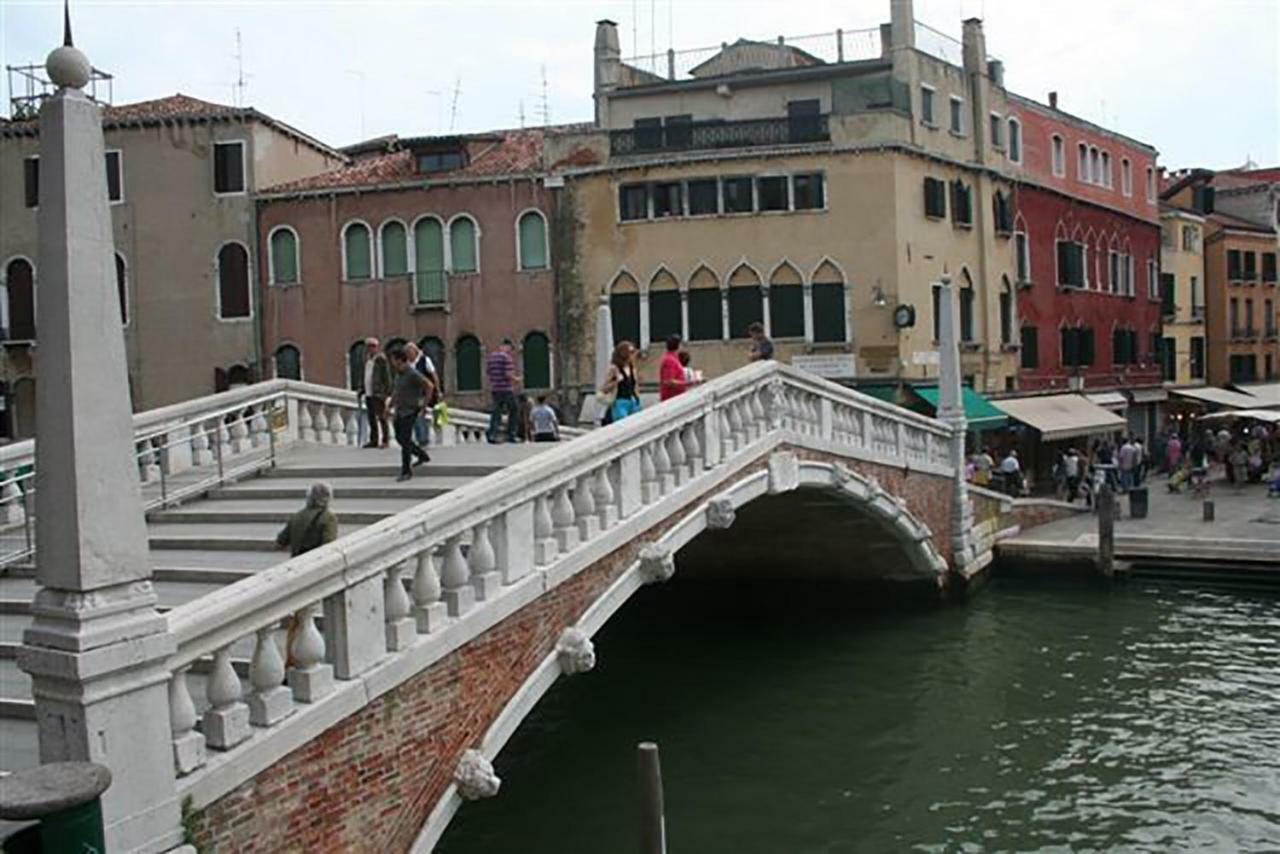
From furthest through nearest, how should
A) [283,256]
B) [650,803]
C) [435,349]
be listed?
[283,256]
[435,349]
[650,803]

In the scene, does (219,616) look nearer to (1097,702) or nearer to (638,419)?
(638,419)

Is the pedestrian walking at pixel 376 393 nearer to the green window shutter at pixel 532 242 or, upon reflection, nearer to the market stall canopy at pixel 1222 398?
the green window shutter at pixel 532 242

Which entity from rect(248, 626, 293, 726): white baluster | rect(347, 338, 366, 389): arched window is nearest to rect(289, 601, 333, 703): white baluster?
rect(248, 626, 293, 726): white baluster

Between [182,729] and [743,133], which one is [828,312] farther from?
[182,729]

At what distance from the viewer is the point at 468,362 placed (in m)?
23.5

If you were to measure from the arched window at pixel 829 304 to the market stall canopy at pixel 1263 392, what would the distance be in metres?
14.3

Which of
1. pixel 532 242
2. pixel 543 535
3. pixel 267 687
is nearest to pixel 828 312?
pixel 532 242

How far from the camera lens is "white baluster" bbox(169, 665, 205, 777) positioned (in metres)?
4.75

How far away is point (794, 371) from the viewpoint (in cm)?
1190

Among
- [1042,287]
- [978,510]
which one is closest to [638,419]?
[978,510]

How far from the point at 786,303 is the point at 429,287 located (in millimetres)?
6450

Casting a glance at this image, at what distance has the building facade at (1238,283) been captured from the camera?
125 feet

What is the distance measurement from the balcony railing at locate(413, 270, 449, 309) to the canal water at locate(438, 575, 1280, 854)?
8900 millimetres

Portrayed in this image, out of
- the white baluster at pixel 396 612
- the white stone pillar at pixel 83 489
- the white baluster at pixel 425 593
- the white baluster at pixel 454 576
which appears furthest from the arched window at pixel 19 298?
the white stone pillar at pixel 83 489
